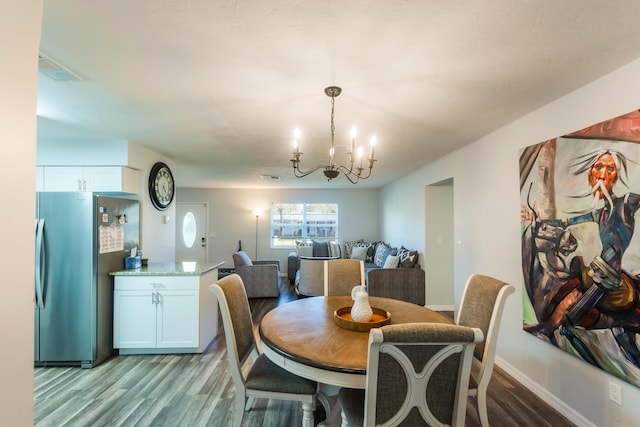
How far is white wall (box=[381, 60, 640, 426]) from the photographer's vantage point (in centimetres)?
181

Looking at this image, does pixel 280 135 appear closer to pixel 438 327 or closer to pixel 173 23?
pixel 173 23

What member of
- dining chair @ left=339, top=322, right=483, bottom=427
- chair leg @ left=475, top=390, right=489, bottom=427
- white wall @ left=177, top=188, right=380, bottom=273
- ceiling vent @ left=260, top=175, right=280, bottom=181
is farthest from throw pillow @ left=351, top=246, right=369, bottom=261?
dining chair @ left=339, top=322, right=483, bottom=427

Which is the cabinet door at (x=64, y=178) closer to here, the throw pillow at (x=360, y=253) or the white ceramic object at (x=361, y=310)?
the white ceramic object at (x=361, y=310)

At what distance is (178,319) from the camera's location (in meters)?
3.07

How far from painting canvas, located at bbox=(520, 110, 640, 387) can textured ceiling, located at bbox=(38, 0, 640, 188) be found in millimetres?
451

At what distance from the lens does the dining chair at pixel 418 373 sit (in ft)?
3.56

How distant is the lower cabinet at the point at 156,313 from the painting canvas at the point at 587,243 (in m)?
3.03

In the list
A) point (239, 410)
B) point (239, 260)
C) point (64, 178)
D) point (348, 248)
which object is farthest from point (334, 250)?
point (239, 410)

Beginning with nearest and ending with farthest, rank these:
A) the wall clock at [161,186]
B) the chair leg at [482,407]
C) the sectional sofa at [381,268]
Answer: the chair leg at [482,407] → the wall clock at [161,186] → the sectional sofa at [381,268]

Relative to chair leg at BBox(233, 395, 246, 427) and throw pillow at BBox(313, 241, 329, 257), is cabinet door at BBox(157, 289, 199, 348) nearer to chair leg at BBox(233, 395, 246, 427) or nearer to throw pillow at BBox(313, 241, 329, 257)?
chair leg at BBox(233, 395, 246, 427)

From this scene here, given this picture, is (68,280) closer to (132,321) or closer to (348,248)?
(132,321)

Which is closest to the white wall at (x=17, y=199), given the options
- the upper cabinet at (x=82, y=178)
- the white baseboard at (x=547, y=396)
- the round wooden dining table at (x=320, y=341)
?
the round wooden dining table at (x=320, y=341)

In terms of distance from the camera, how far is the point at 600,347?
1817 mm

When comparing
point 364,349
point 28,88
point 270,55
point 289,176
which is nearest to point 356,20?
point 270,55
